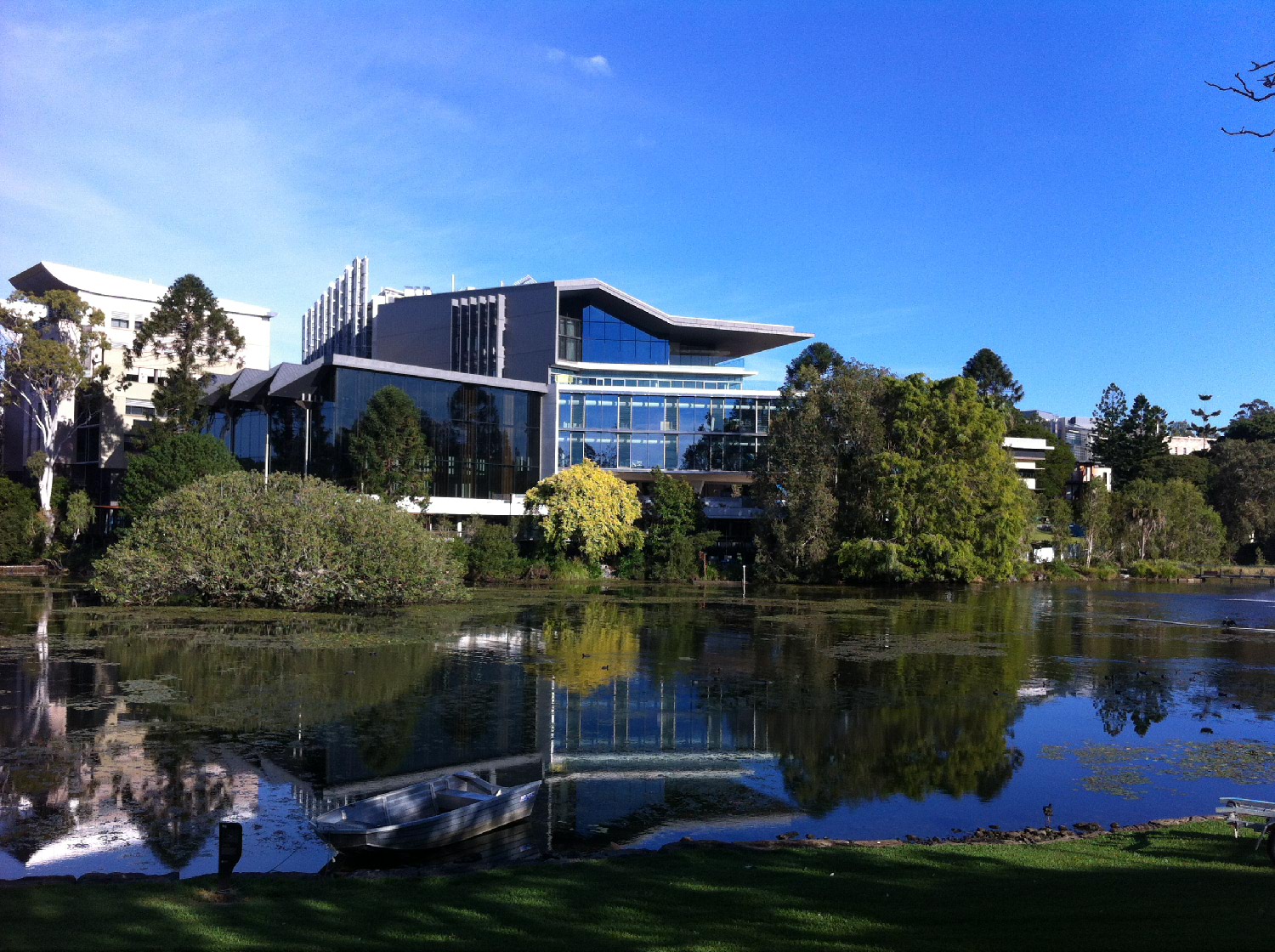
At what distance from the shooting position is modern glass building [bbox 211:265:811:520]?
2206 inches

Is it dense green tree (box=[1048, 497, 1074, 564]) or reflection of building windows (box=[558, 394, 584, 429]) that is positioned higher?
reflection of building windows (box=[558, 394, 584, 429])

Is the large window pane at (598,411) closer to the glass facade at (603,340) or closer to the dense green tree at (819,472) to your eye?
the glass facade at (603,340)

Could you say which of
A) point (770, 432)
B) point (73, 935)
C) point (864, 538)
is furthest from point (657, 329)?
point (73, 935)

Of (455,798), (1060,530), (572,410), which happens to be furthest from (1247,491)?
(455,798)

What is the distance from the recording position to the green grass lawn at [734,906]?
766cm

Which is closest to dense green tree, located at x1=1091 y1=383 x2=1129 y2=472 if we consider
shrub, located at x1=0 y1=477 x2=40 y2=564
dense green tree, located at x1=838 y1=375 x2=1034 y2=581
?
dense green tree, located at x1=838 y1=375 x2=1034 y2=581

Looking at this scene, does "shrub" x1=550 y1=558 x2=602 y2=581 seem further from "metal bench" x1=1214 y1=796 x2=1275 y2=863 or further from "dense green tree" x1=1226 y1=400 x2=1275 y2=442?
"dense green tree" x1=1226 y1=400 x2=1275 y2=442

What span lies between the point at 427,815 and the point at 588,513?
4428 cm

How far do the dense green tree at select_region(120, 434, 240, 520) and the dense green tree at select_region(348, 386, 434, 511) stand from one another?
6811 mm

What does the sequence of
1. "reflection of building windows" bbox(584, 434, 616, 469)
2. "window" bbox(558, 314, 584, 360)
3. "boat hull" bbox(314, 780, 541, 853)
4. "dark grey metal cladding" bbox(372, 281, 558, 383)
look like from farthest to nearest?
"window" bbox(558, 314, 584, 360)
"dark grey metal cladding" bbox(372, 281, 558, 383)
"reflection of building windows" bbox(584, 434, 616, 469)
"boat hull" bbox(314, 780, 541, 853)

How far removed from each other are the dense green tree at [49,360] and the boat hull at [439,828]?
54.4 meters

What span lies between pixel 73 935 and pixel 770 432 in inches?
2091

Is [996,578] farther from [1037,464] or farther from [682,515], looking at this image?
[1037,464]

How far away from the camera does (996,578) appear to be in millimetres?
58219
